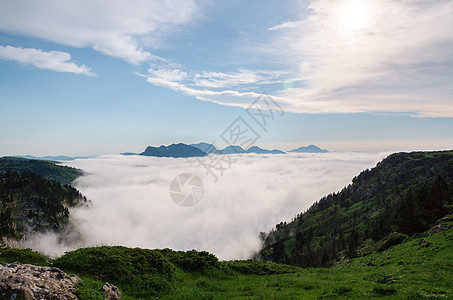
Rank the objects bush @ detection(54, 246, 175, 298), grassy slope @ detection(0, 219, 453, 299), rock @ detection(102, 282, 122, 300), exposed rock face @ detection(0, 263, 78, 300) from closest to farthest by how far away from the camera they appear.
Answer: exposed rock face @ detection(0, 263, 78, 300) → grassy slope @ detection(0, 219, 453, 299) → rock @ detection(102, 282, 122, 300) → bush @ detection(54, 246, 175, 298)

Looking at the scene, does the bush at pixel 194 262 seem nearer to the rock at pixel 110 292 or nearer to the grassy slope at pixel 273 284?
the grassy slope at pixel 273 284

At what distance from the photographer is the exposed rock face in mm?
12625

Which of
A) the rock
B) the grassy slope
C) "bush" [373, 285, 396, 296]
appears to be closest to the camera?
"bush" [373, 285, 396, 296]

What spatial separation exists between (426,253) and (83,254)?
148 feet

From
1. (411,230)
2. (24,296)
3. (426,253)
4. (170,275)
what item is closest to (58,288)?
(24,296)

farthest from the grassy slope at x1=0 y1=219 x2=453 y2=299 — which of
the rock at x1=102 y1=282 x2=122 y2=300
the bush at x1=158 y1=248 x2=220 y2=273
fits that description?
the rock at x1=102 y1=282 x2=122 y2=300

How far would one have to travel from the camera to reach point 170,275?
24.2 meters

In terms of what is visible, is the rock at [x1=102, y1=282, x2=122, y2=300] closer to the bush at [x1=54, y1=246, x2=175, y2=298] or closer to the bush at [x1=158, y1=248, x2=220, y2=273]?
the bush at [x1=54, y1=246, x2=175, y2=298]

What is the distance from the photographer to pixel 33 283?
13734mm

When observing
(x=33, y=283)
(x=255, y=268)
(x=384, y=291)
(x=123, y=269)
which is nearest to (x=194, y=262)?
(x=255, y=268)

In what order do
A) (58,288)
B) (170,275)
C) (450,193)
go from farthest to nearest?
(450,193)
(170,275)
(58,288)

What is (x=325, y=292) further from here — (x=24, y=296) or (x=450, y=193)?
(x=450, y=193)

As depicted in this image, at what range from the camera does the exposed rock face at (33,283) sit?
1262 cm

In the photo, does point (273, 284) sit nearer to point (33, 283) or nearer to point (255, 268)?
point (255, 268)
